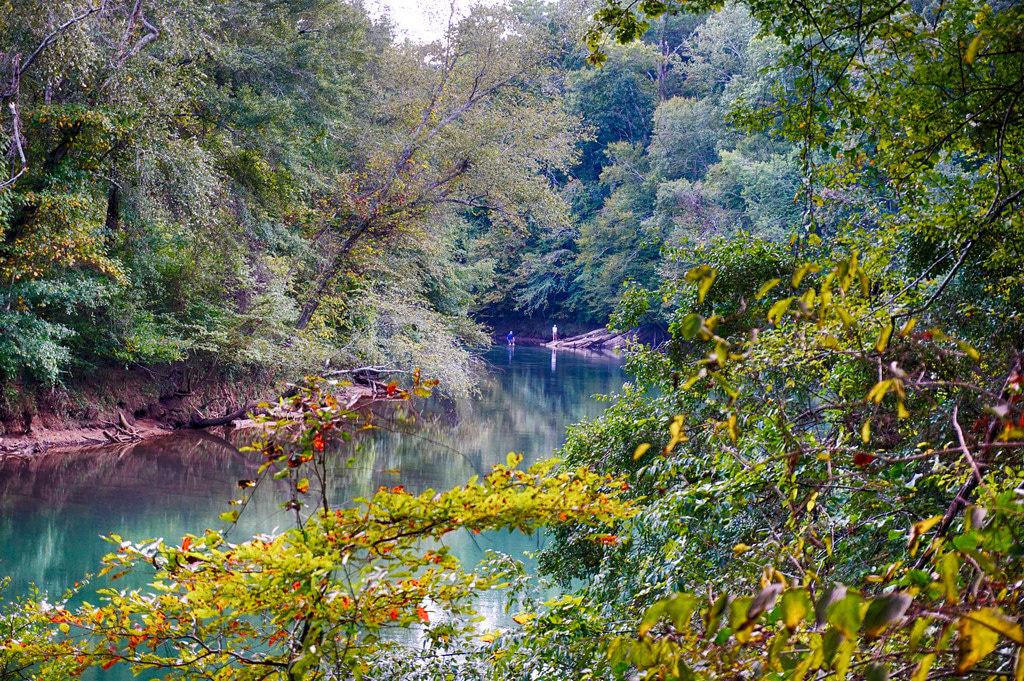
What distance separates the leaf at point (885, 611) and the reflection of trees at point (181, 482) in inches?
196

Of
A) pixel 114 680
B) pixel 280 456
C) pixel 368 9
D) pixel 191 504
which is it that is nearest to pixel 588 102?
pixel 368 9

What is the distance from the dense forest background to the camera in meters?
10.5

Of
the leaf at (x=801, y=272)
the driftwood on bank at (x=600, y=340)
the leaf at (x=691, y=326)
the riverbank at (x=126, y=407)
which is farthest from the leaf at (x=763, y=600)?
the driftwood on bank at (x=600, y=340)

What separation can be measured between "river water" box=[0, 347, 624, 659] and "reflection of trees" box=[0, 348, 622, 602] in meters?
0.02

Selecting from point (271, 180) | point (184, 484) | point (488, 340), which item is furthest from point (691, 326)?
point (488, 340)

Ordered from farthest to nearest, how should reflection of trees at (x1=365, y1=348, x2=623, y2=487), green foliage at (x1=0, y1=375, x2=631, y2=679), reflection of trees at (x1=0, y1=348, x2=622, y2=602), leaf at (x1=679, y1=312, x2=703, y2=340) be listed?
reflection of trees at (x1=365, y1=348, x2=623, y2=487)
reflection of trees at (x1=0, y1=348, x2=622, y2=602)
green foliage at (x1=0, y1=375, x2=631, y2=679)
leaf at (x1=679, y1=312, x2=703, y2=340)

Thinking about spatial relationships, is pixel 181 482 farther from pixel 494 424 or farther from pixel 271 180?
pixel 494 424

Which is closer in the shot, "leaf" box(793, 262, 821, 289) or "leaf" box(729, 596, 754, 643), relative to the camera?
"leaf" box(729, 596, 754, 643)

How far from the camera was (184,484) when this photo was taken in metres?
11.6

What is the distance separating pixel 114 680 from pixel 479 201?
13228 mm

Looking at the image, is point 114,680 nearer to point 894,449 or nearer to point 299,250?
point 894,449

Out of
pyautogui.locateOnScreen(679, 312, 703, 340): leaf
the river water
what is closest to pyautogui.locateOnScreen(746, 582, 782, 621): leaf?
pyautogui.locateOnScreen(679, 312, 703, 340): leaf

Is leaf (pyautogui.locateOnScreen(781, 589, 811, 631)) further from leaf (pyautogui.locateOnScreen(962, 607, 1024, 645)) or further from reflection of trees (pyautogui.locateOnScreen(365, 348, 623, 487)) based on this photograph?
reflection of trees (pyautogui.locateOnScreen(365, 348, 623, 487))

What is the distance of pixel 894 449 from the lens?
13.6ft
